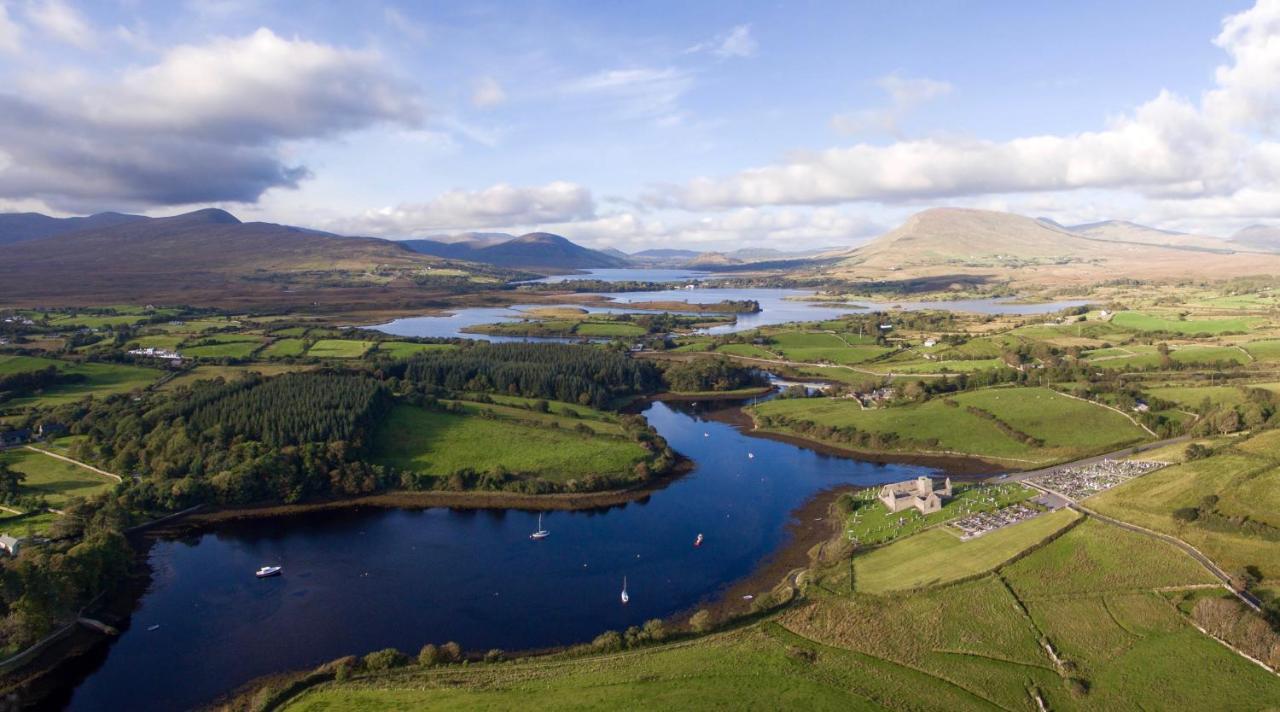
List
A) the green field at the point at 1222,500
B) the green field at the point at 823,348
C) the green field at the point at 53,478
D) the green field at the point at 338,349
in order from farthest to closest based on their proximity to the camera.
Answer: the green field at the point at 823,348, the green field at the point at 338,349, the green field at the point at 53,478, the green field at the point at 1222,500

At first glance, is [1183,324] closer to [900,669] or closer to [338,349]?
[900,669]

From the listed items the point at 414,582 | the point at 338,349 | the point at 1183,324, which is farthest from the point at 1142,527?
the point at 338,349

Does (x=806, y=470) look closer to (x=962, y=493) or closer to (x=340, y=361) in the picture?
(x=962, y=493)

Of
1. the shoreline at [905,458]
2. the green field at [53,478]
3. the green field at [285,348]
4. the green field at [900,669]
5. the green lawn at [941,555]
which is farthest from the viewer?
the green field at [285,348]

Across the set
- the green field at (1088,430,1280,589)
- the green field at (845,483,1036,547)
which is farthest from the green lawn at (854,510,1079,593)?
the green field at (1088,430,1280,589)

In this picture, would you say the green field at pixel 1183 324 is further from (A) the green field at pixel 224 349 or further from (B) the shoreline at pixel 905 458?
(A) the green field at pixel 224 349

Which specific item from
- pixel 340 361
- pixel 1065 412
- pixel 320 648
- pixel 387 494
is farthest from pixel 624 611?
pixel 340 361

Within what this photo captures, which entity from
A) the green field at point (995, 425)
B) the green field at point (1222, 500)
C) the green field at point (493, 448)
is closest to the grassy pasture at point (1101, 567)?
the green field at point (1222, 500)
